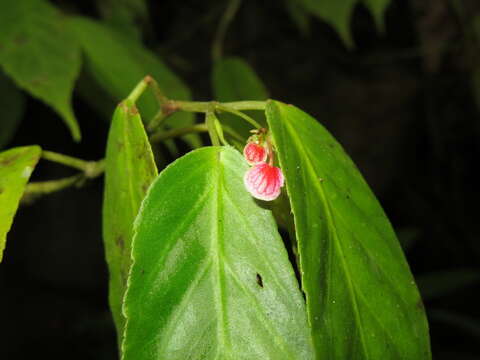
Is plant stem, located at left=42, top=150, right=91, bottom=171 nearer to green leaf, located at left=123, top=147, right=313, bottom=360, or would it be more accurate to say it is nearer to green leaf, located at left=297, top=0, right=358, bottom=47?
green leaf, located at left=123, top=147, right=313, bottom=360

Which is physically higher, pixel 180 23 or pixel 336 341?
pixel 180 23

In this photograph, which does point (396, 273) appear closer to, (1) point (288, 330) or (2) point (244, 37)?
(1) point (288, 330)

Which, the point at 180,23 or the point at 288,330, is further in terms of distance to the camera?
the point at 180,23

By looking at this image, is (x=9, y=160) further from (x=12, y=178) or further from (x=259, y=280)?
(x=259, y=280)

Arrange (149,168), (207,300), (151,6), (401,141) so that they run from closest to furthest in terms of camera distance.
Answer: (207,300) → (149,168) → (151,6) → (401,141)

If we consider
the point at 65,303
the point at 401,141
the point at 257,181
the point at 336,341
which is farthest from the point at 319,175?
the point at 401,141

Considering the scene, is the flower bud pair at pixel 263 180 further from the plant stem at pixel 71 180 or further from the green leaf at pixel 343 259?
the plant stem at pixel 71 180
